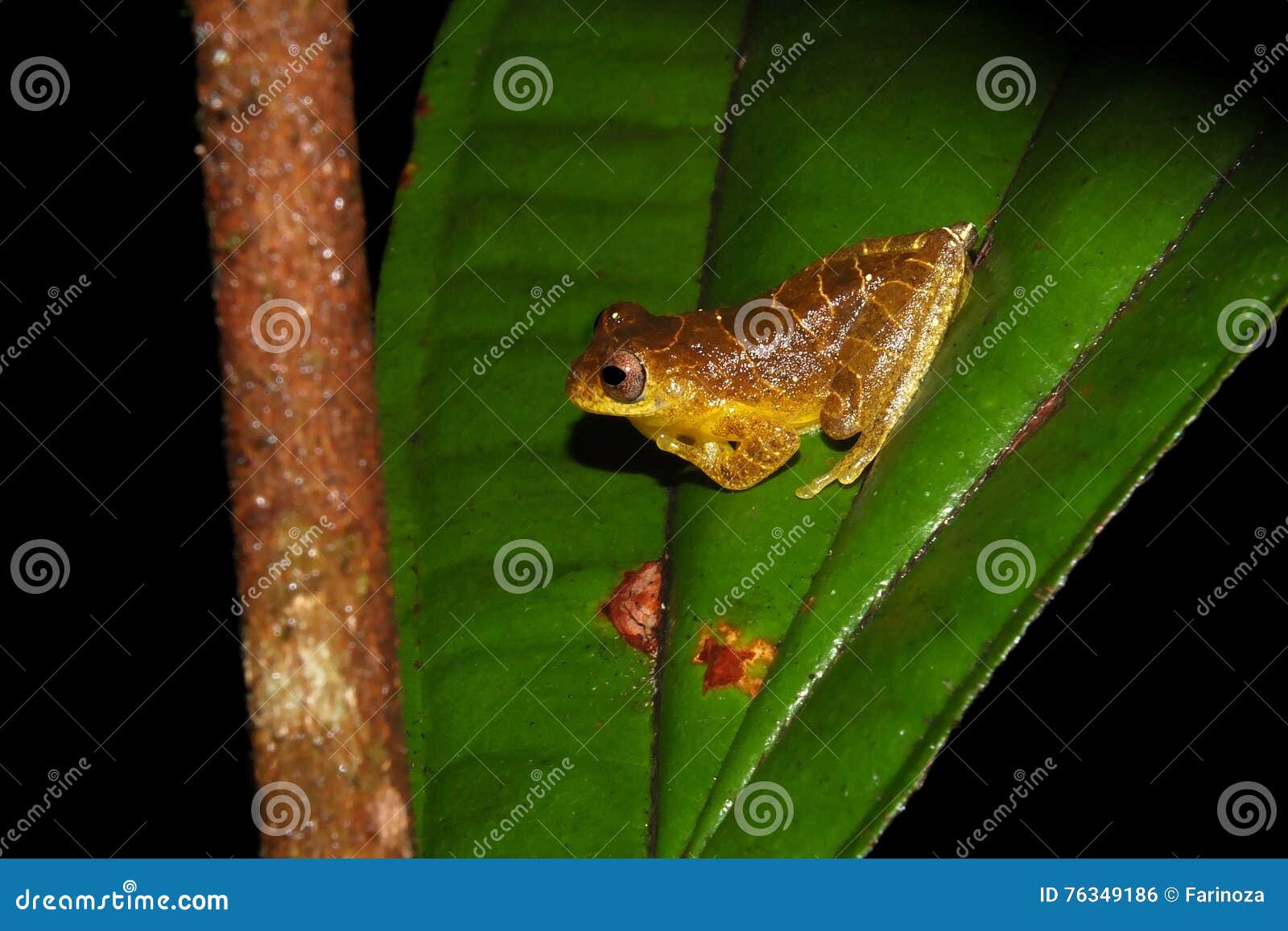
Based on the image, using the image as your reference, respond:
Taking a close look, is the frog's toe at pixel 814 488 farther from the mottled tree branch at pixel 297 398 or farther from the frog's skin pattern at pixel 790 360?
the mottled tree branch at pixel 297 398

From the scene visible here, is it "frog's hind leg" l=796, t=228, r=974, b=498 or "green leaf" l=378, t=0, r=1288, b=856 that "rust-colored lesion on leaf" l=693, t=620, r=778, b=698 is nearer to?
"green leaf" l=378, t=0, r=1288, b=856

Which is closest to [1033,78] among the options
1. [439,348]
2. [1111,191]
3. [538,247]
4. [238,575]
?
[1111,191]

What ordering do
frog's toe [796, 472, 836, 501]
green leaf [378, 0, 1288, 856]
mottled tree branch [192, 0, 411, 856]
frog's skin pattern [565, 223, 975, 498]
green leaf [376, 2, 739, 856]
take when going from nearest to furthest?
mottled tree branch [192, 0, 411, 856] < green leaf [378, 0, 1288, 856] < green leaf [376, 2, 739, 856] < frog's toe [796, 472, 836, 501] < frog's skin pattern [565, 223, 975, 498]

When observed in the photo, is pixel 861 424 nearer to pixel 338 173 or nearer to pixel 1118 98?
pixel 1118 98

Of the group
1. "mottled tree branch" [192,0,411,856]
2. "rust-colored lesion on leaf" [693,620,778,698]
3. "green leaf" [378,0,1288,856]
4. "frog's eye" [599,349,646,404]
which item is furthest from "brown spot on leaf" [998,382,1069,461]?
"mottled tree branch" [192,0,411,856]

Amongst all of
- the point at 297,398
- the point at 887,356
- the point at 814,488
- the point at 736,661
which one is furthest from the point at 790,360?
the point at 297,398

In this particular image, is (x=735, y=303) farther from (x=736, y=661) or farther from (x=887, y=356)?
(x=736, y=661)

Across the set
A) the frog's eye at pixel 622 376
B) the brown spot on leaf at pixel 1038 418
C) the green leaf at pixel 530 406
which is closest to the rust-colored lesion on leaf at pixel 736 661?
the green leaf at pixel 530 406

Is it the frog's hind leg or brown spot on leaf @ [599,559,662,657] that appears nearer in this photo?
brown spot on leaf @ [599,559,662,657]
